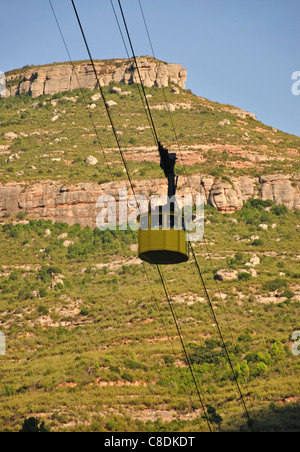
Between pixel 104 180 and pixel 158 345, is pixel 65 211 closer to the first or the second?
pixel 104 180

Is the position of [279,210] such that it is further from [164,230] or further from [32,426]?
[164,230]

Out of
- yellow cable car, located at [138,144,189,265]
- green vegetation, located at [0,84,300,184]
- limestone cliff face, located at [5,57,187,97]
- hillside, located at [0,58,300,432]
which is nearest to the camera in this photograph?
yellow cable car, located at [138,144,189,265]

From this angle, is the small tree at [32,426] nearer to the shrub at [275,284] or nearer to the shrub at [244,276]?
the shrub at [275,284]

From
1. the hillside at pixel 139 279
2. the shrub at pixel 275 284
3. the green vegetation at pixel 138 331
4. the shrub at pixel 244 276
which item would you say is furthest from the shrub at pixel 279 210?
the shrub at pixel 275 284

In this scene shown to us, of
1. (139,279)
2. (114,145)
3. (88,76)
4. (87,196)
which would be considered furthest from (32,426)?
(88,76)

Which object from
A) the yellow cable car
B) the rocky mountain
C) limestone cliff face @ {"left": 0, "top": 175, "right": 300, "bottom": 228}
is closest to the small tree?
the yellow cable car

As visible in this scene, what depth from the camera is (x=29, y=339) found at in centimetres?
5675

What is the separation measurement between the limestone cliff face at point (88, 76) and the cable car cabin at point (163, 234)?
11596cm

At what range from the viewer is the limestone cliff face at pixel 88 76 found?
432 feet

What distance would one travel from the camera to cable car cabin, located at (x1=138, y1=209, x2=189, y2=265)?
17125 mm

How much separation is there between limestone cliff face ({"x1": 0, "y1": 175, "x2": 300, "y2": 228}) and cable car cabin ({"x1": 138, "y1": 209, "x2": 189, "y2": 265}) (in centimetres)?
6784

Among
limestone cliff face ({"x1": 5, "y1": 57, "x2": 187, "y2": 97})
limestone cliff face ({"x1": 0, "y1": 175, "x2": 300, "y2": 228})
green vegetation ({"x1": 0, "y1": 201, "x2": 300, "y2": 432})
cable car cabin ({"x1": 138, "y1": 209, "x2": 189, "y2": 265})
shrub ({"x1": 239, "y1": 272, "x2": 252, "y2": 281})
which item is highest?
limestone cliff face ({"x1": 5, "y1": 57, "x2": 187, "y2": 97})

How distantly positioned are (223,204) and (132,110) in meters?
41.0

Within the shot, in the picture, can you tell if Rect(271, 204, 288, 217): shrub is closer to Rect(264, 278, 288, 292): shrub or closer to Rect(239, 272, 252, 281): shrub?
Rect(239, 272, 252, 281): shrub
